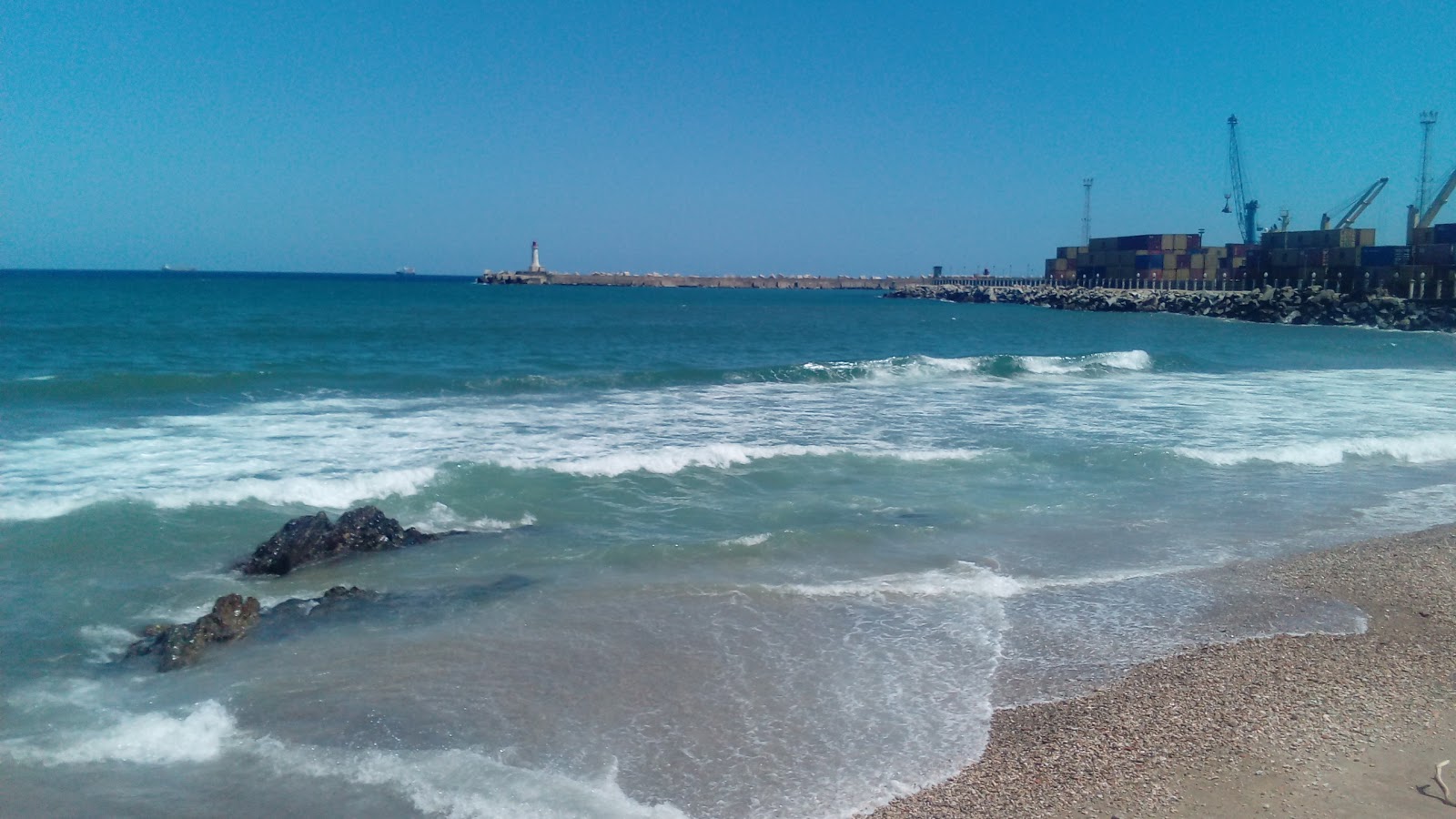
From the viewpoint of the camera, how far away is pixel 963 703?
5.61m

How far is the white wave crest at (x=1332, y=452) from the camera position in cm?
1328

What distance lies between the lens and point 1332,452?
44.6 feet

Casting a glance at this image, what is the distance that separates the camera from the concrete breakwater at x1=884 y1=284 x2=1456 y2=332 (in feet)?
151

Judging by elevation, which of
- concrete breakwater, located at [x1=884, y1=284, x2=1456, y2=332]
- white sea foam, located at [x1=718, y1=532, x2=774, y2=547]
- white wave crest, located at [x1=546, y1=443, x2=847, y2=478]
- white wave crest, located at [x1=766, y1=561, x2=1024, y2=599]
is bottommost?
white wave crest, located at [x1=766, y1=561, x2=1024, y2=599]

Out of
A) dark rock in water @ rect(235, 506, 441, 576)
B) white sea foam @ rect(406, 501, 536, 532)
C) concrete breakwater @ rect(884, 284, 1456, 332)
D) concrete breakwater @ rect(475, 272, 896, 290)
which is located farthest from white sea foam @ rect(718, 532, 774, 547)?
concrete breakwater @ rect(475, 272, 896, 290)

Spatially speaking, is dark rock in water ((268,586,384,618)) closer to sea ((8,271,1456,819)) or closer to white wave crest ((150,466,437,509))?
sea ((8,271,1456,819))

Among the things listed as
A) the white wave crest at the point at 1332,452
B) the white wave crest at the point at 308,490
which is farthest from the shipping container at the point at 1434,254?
the white wave crest at the point at 308,490

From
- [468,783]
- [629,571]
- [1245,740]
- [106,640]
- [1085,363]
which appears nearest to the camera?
[468,783]

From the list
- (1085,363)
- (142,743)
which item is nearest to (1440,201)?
(1085,363)

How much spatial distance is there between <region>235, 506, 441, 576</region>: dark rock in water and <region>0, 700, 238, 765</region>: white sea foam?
282 cm

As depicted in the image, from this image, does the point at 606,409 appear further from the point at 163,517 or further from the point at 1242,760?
the point at 1242,760

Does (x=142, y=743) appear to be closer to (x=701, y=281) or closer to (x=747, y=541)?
(x=747, y=541)

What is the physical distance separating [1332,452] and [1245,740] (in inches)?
409

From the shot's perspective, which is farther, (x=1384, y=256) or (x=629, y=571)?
(x=1384, y=256)
